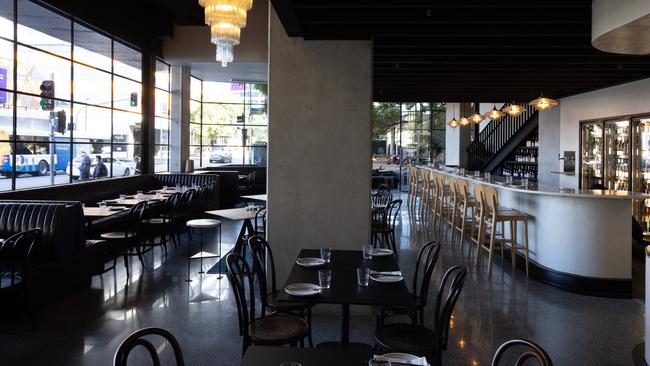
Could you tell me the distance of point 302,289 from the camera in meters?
3.03

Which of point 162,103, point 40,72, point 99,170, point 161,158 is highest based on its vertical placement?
point 162,103

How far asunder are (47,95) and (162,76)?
203 inches

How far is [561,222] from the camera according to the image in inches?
226

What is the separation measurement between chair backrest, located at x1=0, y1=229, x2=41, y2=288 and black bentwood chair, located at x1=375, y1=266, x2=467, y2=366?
3175 mm

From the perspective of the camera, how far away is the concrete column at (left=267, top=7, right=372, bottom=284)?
4.77 m

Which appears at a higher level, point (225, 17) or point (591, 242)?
point (225, 17)

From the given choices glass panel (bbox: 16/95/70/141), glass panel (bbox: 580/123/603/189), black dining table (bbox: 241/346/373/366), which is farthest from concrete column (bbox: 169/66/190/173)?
black dining table (bbox: 241/346/373/366)

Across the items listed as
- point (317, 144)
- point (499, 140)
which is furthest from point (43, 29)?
point (499, 140)

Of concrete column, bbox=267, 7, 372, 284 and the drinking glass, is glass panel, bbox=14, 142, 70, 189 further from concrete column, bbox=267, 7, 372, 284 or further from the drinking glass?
the drinking glass

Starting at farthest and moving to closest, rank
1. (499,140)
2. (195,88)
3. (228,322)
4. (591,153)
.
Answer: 1. (195,88)
2. (499,140)
3. (591,153)
4. (228,322)

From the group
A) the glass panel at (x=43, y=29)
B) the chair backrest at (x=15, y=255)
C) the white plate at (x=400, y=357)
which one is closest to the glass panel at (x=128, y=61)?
the glass panel at (x=43, y=29)

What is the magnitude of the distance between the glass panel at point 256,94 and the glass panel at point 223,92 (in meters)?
0.21

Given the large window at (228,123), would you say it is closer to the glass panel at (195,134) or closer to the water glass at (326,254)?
the glass panel at (195,134)

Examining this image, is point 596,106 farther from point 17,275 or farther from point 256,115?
point 256,115
